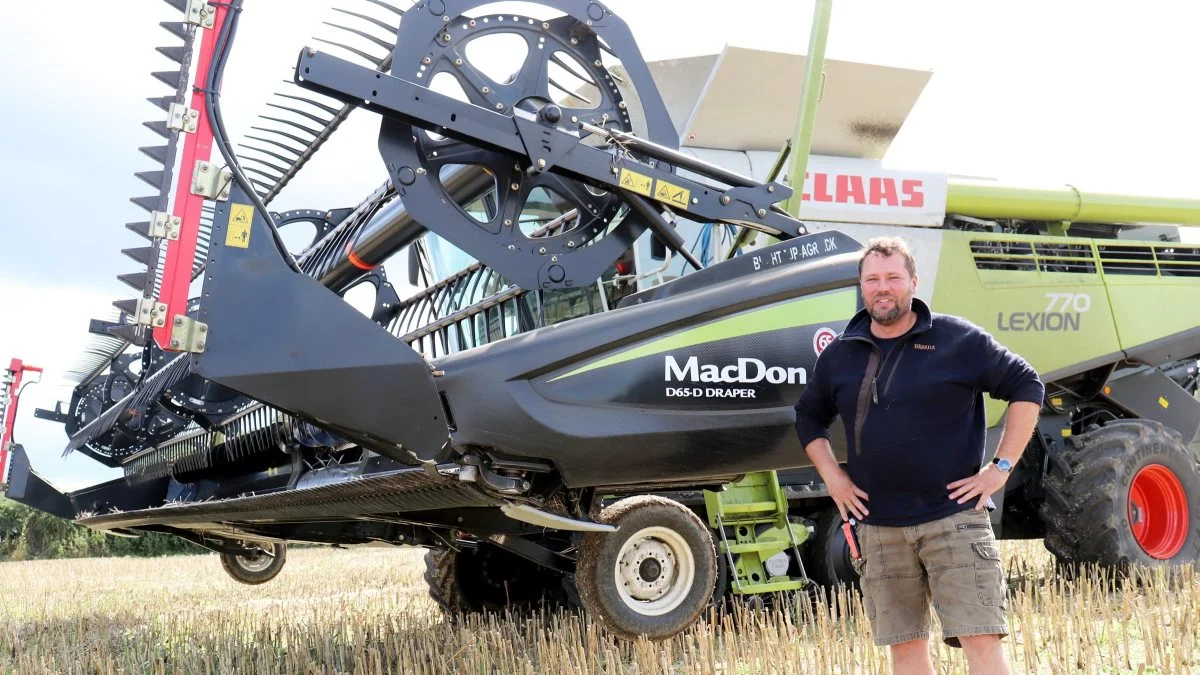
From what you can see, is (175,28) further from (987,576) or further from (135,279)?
(987,576)

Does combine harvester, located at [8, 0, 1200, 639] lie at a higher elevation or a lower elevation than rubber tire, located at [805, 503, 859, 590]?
higher

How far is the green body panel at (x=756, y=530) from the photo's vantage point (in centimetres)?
490

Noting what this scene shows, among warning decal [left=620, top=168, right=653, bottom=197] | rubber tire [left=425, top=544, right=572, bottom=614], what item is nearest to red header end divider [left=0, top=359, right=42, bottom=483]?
rubber tire [left=425, top=544, right=572, bottom=614]

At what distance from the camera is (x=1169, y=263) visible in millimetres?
6598

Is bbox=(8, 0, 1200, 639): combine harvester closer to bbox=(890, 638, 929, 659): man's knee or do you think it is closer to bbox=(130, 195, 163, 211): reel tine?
bbox=(130, 195, 163, 211): reel tine

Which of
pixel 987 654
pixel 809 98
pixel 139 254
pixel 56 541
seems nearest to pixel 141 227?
pixel 139 254

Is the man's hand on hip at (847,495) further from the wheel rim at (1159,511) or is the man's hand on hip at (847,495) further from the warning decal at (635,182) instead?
the wheel rim at (1159,511)

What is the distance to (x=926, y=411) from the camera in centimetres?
254

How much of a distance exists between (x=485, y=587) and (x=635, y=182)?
2.78 meters

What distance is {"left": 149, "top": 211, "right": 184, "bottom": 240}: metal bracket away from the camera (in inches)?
131

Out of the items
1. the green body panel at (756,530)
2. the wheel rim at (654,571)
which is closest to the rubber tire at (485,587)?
the green body panel at (756,530)

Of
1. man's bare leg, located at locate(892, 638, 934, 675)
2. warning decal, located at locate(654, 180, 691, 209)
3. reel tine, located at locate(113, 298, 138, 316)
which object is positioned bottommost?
man's bare leg, located at locate(892, 638, 934, 675)

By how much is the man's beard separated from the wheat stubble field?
1068mm

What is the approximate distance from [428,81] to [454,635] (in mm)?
2249
